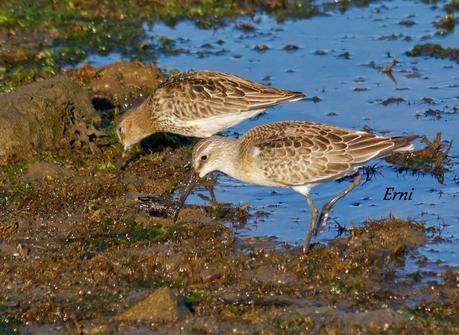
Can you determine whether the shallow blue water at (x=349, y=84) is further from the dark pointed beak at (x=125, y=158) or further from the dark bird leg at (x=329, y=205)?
the dark pointed beak at (x=125, y=158)

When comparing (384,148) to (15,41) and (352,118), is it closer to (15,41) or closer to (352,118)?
(352,118)

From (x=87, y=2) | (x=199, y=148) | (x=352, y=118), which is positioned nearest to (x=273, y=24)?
(x=87, y=2)

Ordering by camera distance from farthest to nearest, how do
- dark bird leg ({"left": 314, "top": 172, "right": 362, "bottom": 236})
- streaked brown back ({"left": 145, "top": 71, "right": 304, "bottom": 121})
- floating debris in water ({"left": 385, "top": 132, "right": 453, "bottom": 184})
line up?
streaked brown back ({"left": 145, "top": 71, "right": 304, "bottom": 121}), floating debris in water ({"left": 385, "top": 132, "right": 453, "bottom": 184}), dark bird leg ({"left": 314, "top": 172, "right": 362, "bottom": 236})

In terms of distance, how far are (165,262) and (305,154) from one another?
177 cm

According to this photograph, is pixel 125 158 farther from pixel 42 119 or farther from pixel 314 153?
pixel 314 153

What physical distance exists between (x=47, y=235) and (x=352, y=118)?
5.11 m

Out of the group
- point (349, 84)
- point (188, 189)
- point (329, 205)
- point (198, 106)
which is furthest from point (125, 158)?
point (349, 84)

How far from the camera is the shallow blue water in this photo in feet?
37.9

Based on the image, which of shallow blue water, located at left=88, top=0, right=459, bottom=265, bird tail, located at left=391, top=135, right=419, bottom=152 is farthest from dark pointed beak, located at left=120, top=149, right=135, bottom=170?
bird tail, located at left=391, top=135, right=419, bottom=152

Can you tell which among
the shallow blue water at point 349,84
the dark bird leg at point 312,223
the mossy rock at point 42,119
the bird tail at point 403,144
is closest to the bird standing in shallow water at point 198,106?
the mossy rock at point 42,119

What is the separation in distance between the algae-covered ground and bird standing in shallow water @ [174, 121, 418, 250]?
616mm

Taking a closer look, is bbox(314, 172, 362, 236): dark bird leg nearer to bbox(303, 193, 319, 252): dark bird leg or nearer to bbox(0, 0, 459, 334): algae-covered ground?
bbox(303, 193, 319, 252): dark bird leg

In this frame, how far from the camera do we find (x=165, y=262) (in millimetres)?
10164

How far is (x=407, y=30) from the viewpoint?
1798 cm
